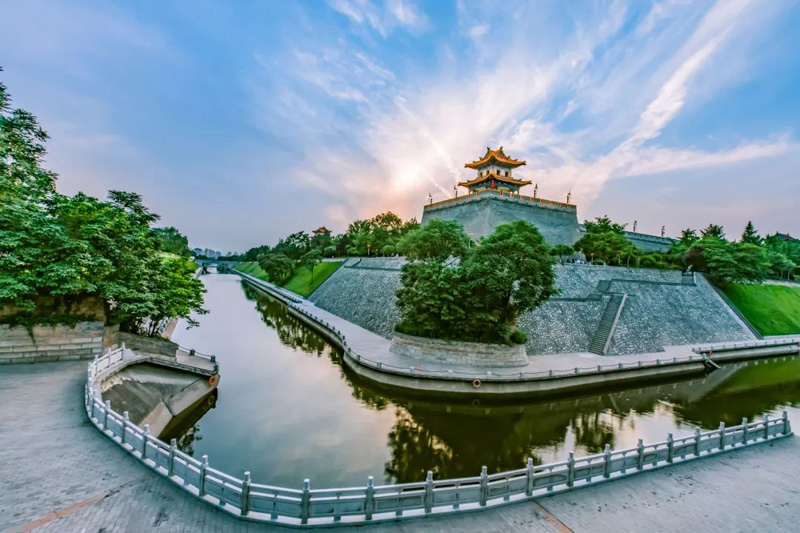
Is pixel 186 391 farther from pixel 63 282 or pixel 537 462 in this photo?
pixel 537 462

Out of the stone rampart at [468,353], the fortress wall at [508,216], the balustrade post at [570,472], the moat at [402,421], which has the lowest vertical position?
the moat at [402,421]

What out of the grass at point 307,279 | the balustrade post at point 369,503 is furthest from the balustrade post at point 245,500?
the grass at point 307,279

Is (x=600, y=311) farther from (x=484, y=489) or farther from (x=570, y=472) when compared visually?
(x=484, y=489)

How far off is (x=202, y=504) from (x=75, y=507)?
6.78ft

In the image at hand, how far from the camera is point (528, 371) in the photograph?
20188 mm

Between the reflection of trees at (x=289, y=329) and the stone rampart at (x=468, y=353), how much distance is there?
8.90m

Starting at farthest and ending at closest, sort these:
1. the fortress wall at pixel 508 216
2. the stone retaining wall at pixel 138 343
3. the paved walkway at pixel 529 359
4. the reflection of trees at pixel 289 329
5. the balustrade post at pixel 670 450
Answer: the fortress wall at pixel 508 216 < the reflection of trees at pixel 289 329 < the paved walkway at pixel 529 359 < the stone retaining wall at pixel 138 343 < the balustrade post at pixel 670 450

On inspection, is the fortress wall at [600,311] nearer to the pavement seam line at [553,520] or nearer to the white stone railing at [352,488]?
the white stone railing at [352,488]

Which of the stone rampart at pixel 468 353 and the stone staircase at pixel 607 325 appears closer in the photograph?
the stone rampart at pixel 468 353

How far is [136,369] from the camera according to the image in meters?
14.7

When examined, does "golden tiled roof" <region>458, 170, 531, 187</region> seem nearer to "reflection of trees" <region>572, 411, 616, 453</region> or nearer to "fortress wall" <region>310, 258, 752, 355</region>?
"fortress wall" <region>310, 258, 752, 355</region>

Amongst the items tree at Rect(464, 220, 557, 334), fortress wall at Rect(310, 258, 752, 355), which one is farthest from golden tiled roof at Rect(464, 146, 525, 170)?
tree at Rect(464, 220, 557, 334)

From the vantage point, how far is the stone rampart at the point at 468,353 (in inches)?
819

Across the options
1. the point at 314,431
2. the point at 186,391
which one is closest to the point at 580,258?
the point at 314,431
